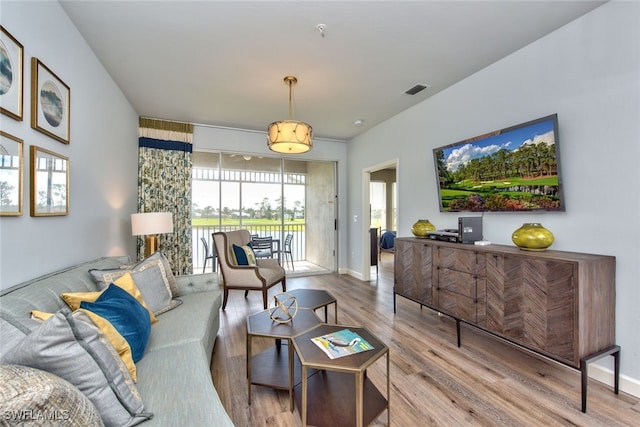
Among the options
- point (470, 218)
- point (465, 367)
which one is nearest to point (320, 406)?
point (465, 367)

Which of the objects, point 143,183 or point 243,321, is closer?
point 243,321

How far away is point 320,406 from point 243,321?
177 cm

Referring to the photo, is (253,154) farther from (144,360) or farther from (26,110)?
(144,360)

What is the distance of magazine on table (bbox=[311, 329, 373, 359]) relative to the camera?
1483mm

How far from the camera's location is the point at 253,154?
5.01 m

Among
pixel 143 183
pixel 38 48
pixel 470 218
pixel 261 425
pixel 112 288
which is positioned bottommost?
pixel 261 425

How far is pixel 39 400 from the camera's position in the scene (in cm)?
65

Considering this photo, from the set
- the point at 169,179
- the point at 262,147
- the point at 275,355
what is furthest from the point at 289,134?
the point at 169,179

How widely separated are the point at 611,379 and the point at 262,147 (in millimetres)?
4968

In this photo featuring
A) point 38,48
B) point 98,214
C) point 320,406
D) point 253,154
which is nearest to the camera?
point 320,406

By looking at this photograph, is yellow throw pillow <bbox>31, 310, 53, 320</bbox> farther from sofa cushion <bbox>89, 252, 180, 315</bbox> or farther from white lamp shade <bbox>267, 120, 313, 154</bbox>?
white lamp shade <bbox>267, 120, 313, 154</bbox>

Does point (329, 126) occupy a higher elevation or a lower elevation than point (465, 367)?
higher

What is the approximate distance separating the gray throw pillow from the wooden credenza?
238cm

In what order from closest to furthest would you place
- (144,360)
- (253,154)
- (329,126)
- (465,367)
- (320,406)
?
(144,360) < (320,406) < (465,367) < (329,126) < (253,154)
